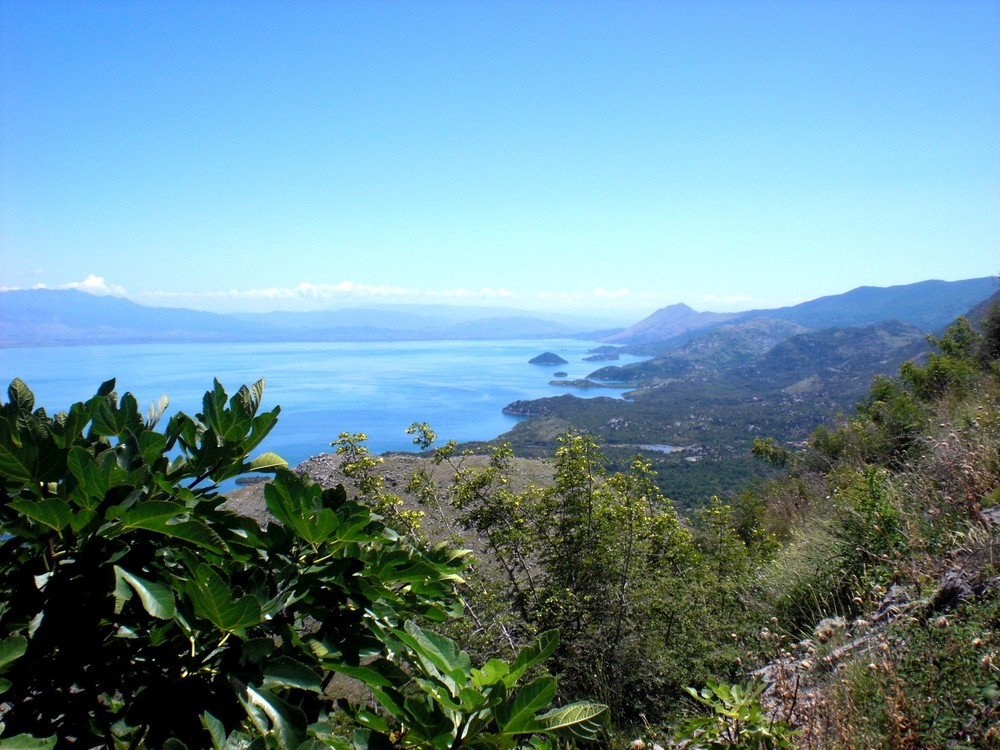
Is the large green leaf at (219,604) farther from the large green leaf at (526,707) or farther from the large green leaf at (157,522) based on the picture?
the large green leaf at (526,707)

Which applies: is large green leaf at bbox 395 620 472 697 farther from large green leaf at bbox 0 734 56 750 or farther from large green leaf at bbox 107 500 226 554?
large green leaf at bbox 0 734 56 750

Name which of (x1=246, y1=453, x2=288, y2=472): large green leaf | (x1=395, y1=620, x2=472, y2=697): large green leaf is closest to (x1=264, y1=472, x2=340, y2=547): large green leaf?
(x1=246, y1=453, x2=288, y2=472): large green leaf

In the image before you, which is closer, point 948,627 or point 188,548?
point 188,548

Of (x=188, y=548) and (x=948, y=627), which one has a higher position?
(x=188, y=548)

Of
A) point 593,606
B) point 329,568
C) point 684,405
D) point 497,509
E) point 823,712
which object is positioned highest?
point 329,568

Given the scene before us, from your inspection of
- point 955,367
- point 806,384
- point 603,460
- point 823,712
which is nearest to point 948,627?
point 823,712

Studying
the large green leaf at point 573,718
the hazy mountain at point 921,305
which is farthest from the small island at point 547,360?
the large green leaf at point 573,718

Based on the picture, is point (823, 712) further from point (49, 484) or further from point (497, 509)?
point (497, 509)
